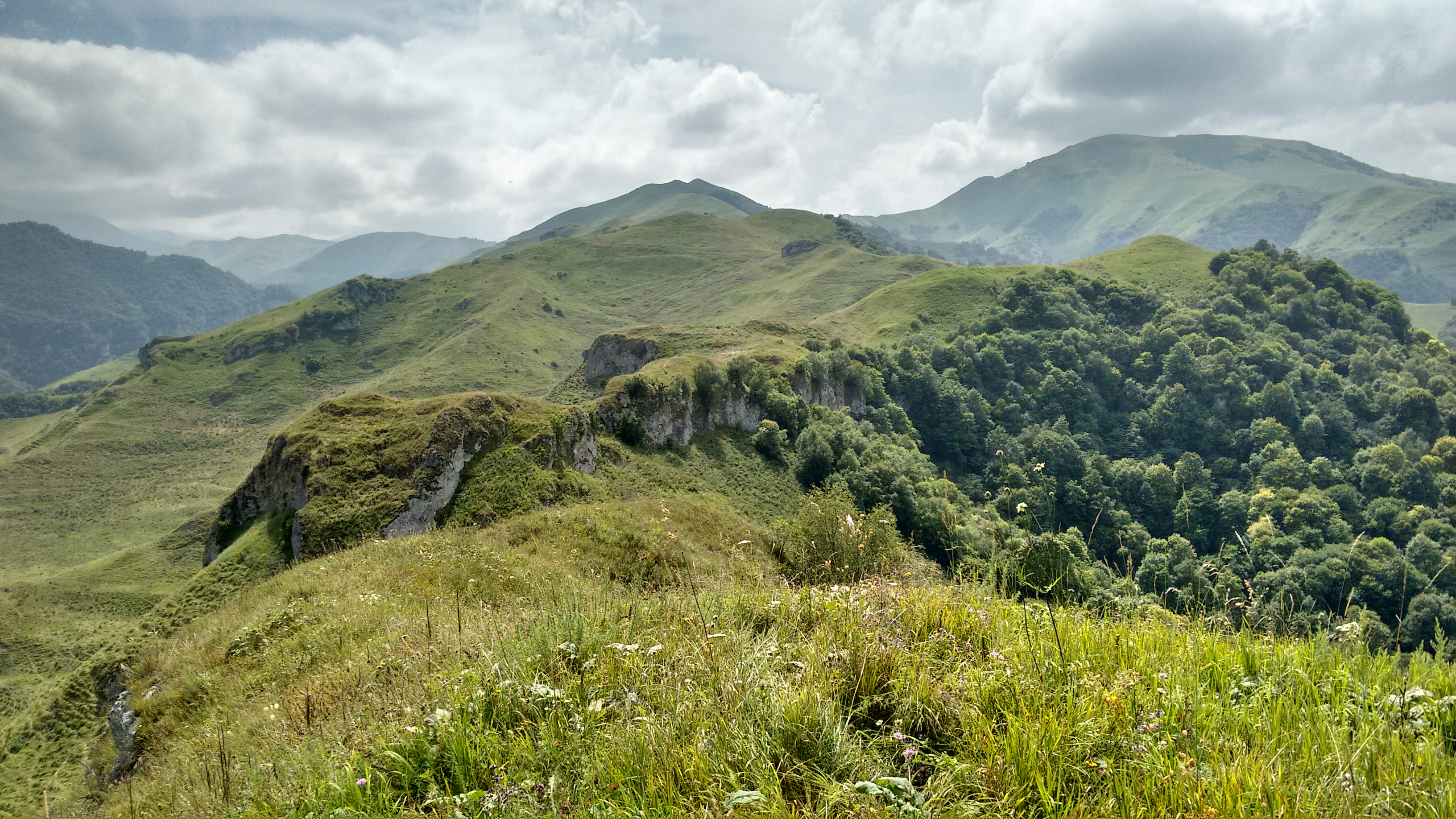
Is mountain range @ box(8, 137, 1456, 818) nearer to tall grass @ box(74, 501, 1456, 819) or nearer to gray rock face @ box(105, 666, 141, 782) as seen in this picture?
tall grass @ box(74, 501, 1456, 819)

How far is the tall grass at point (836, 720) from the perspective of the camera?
306cm

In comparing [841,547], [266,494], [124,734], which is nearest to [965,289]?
[266,494]

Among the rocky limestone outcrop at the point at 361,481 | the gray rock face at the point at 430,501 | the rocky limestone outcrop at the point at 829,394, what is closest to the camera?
the rocky limestone outcrop at the point at 361,481

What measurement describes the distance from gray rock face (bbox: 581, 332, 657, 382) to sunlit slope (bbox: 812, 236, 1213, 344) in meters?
35.9

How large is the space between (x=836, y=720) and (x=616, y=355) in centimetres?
9972

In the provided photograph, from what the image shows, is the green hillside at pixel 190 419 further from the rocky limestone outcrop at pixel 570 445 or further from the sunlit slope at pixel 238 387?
the rocky limestone outcrop at pixel 570 445

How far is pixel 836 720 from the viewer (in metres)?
3.60

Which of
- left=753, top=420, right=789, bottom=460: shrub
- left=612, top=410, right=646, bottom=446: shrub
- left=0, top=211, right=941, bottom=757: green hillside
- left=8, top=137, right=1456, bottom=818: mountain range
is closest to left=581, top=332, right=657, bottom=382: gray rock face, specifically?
left=8, top=137, right=1456, bottom=818: mountain range

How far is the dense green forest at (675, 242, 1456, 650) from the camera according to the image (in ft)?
192

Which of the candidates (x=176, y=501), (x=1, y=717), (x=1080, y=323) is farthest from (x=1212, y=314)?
(x=176, y=501)

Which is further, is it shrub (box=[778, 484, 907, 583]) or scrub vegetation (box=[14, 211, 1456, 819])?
shrub (box=[778, 484, 907, 583])

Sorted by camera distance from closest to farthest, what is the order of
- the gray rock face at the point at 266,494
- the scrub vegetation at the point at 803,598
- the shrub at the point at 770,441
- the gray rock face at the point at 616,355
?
1. the scrub vegetation at the point at 803,598
2. the gray rock face at the point at 266,494
3. the shrub at the point at 770,441
4. the gray rock face at the point at 616,355

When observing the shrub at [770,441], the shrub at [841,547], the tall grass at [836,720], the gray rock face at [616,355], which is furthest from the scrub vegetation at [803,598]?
the gray rock face at [616,355]

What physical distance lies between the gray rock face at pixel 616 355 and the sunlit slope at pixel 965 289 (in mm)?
35877
